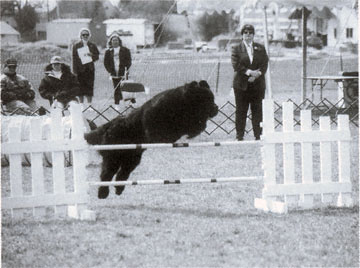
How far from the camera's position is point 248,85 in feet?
32.8

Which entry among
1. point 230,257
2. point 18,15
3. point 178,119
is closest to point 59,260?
point 230,257

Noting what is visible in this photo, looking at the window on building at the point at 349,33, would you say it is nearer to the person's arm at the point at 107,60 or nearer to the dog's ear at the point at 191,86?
the person's arm at the point at 107,60

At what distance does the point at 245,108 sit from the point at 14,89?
12.8ft

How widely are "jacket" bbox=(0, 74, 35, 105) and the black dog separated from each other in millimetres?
5180

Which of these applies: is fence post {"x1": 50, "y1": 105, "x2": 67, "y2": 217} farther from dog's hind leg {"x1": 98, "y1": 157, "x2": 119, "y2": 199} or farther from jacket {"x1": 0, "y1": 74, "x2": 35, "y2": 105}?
jacket {"x1": 0, "y1": 74, "x2": 35, "y2": 105}

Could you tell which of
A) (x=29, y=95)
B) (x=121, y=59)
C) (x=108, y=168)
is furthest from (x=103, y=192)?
(x=121, y=59)

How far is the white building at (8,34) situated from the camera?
34625 mm

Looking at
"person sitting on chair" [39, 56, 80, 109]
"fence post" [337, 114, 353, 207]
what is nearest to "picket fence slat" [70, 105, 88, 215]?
"fence post" [337, 114, 353, 207]

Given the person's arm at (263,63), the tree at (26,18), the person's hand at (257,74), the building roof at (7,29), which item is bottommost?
the person's hand at (257,74)

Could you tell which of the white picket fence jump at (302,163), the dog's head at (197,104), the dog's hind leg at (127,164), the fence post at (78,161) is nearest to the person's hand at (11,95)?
the dog's hind leg at (127,164)

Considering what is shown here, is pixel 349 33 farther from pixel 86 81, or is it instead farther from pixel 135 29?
pixel 86 81

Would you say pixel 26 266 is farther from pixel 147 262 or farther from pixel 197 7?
pixel 197 7

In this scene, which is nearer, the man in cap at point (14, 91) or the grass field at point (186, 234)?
the grass field at point (186, 234)

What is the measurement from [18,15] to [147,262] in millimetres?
32022
